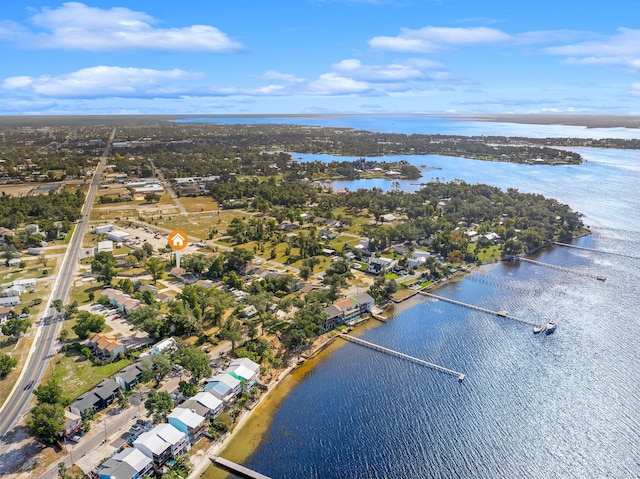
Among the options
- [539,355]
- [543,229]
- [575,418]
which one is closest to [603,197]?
[543,229]

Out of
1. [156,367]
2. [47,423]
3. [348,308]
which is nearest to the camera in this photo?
[47,423]

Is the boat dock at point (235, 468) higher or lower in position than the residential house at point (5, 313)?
lower

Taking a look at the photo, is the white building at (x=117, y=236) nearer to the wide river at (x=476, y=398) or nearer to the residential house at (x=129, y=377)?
the residential house at (x=129, y=377)

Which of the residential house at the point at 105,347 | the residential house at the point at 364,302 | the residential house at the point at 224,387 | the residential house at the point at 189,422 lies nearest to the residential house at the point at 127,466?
the residential house at the point at 189,422

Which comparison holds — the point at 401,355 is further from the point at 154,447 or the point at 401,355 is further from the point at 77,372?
the point at 77,372

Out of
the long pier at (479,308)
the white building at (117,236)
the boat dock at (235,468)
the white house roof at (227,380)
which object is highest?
the white building at (117,236)

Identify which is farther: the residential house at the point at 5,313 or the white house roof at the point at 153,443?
the residential house at the point at 5,313

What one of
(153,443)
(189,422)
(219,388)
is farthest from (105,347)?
(153,443)
